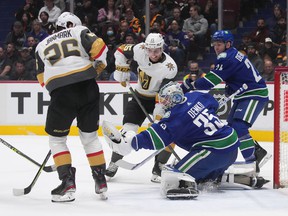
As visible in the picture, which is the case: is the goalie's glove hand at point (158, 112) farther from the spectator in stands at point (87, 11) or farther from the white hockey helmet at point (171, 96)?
the spectator in stands at point (87, 11)

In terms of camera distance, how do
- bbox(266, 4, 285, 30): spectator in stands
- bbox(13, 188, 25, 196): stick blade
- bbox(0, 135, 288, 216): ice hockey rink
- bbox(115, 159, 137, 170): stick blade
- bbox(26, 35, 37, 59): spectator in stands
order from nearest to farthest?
bbox(0, 135, 288, 216): ice hockey rink < bbox(13, 188, 25, 196): stick blade < bbox(115, 159, 137, 170): stick blade < bbox(266, 4, 285, 30): spectator in stands < bbox(26, 35, 37, 59): spectator in stands

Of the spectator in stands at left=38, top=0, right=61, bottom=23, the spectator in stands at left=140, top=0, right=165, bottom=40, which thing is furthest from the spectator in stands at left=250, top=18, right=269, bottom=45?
the spectator in stands at left=38, top=0, right=61, bottom=23

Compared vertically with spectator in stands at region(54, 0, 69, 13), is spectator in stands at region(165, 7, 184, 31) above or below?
below

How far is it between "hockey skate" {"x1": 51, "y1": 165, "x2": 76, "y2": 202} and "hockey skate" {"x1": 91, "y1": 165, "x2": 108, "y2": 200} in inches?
6.6

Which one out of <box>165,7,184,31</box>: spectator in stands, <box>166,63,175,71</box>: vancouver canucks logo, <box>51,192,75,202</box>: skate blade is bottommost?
<box>51,192,75,202</box>: skate blade

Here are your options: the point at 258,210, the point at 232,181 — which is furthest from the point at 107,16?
the point at 258,210

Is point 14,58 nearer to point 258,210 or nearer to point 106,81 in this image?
point 106,81

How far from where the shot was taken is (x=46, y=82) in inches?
186

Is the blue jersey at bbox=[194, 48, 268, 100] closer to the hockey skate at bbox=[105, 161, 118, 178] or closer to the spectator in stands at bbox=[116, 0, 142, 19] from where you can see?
the hockey skate at bbox=[105, 161, 118, 178]

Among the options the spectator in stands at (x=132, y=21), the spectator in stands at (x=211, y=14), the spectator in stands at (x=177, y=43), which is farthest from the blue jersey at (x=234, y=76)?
the spectator in stands at (x=132, y=21)

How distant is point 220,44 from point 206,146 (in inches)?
39.9

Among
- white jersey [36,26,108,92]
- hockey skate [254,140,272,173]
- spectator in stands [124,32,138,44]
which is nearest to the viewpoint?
white jersey [36,26,108,92]

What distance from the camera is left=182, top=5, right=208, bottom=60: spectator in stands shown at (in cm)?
921

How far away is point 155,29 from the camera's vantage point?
30.7 feet
